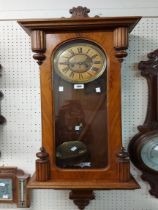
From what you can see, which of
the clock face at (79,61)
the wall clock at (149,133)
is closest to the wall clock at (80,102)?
the clock face at (79,61)

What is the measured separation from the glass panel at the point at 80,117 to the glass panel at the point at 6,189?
0.41m

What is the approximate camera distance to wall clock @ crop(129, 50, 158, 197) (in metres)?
1.31

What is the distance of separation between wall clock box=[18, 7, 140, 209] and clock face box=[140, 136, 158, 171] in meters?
0.21

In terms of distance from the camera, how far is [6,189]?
1408mm

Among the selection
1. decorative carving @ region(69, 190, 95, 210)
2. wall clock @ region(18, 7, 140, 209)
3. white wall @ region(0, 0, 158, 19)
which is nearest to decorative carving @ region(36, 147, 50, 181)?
wall clock @ region(18, 7, 140, 209)

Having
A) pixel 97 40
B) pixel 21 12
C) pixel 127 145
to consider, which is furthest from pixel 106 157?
pixel 21 12

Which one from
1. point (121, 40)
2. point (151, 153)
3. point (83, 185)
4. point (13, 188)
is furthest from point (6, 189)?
point (121, 40)

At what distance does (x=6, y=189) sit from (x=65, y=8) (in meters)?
1.07

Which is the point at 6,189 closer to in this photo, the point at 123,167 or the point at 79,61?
the point at 123,167

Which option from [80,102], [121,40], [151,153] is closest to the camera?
[121,40]

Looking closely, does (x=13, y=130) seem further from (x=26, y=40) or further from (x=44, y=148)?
(x=26, y=40)

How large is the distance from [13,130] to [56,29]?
2.07ft

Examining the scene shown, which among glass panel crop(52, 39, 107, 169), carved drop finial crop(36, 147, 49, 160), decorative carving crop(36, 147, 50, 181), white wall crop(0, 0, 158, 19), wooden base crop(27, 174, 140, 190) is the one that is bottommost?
wooden base crop(27, 174, 140, 190)

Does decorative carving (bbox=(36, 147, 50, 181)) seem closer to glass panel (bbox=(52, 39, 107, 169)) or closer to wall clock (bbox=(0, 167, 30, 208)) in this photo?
glass panel (bbox=(52, 39, 107, 169))
